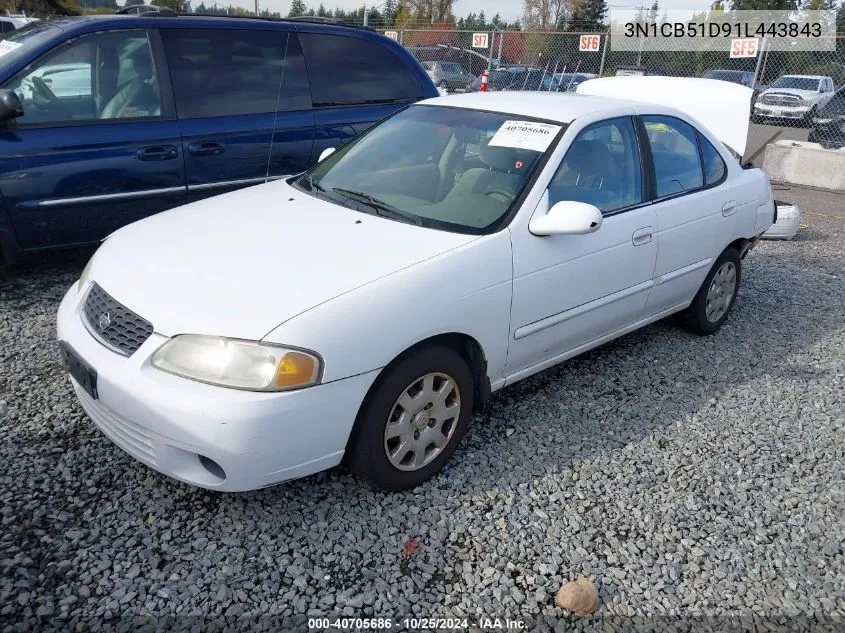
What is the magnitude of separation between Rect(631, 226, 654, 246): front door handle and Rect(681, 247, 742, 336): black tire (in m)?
0.96

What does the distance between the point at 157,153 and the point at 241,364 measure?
2942 millimetres

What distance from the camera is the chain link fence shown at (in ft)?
50.5

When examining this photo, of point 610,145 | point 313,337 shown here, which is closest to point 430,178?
point 610,145

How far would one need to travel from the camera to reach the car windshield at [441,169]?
10.2 ft

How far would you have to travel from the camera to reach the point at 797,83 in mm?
17734

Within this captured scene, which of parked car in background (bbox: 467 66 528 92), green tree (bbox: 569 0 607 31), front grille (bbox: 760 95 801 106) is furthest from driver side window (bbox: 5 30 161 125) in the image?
green tree (bbox: 569 0 607 31)

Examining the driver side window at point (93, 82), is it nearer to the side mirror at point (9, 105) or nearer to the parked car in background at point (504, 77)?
the side mirror at point (9, 105)

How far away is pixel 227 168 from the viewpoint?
16.4 feet

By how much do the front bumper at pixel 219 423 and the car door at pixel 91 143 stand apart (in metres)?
2.26

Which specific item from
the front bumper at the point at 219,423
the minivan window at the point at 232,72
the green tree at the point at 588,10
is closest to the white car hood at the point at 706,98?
the minivan window at the point at 232,72

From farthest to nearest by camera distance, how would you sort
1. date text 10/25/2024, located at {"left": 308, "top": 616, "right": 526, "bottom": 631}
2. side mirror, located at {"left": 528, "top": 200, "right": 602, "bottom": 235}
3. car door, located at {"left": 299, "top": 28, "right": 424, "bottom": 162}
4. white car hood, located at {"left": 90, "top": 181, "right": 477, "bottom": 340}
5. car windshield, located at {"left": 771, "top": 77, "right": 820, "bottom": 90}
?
car windshield, located at {"left": 771, "top": 77, "right": 820, "bottom": 90}
car door, located at {"left": 299, "top": 28, "right": 424, "bottom": 162}
side mirror, located at {"left": 528, "top": 200, "right": 602, "bottom": 235}
white car hood, located at {"left": 90, "top": 181, "right": 477, "bottom": 340}
date text 10/25/2024, located at {"left": 308, "top": 616, "right": 526, "bottom": 631}

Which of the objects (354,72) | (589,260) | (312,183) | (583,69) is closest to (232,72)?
→ (354,72)

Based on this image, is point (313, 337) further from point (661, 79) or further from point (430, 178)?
point (661, 79)

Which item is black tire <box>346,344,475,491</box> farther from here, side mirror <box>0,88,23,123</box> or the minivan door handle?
side mirror <box>0,88,23,123</box>
